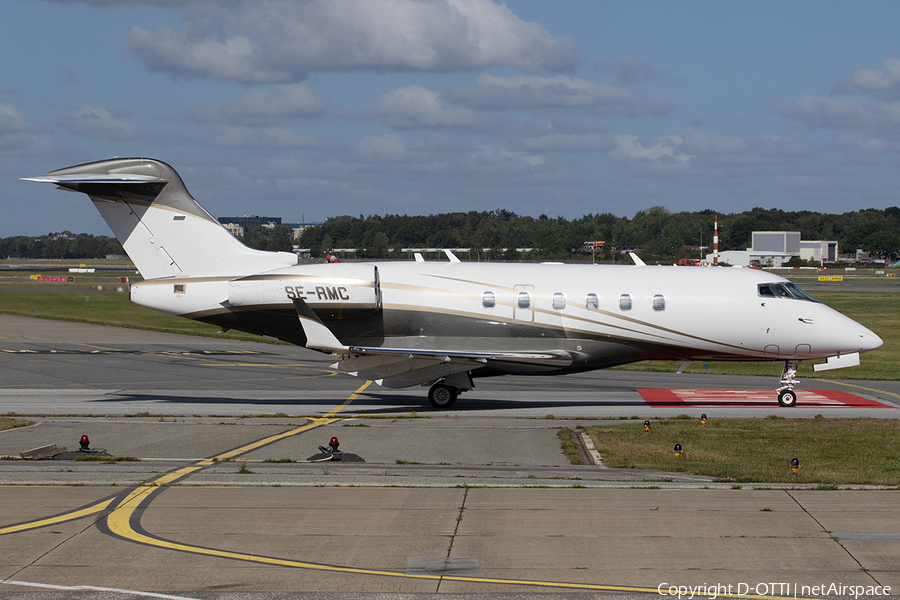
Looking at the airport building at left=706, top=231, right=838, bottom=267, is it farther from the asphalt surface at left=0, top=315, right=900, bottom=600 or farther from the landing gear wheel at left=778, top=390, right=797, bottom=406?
the asphalt surface at left=0, top=315, right=900, bottom=600

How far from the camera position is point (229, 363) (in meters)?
35.1

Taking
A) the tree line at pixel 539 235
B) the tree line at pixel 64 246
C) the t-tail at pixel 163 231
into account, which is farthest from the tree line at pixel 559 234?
the tree line at pixel 64 246

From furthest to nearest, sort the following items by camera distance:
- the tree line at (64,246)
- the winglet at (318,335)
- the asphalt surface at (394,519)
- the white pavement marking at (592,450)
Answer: the tree line at (64,246) → the winglet at (318,335) → the white pavement marking at (592,450) → the asphalt surface at (394,519)

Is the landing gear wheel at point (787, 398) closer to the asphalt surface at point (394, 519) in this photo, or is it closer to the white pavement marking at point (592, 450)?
the asphalt surface at point (394, 519)

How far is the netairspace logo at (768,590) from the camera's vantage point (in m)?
9.21

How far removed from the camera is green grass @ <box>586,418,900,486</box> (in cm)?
1506

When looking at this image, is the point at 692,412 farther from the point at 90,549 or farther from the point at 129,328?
the point at 129,328

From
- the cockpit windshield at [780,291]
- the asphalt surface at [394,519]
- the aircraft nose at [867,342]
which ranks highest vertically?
the cockpit windshield at [780,291]

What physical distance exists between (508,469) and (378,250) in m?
46.2

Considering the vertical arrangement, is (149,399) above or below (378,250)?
below

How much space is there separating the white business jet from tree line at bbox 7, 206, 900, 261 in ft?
85.5

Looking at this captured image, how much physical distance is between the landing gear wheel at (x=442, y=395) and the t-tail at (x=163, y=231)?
21.7 feet

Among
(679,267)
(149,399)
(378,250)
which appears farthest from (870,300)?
(149,399)

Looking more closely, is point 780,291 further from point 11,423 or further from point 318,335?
point 11,423
